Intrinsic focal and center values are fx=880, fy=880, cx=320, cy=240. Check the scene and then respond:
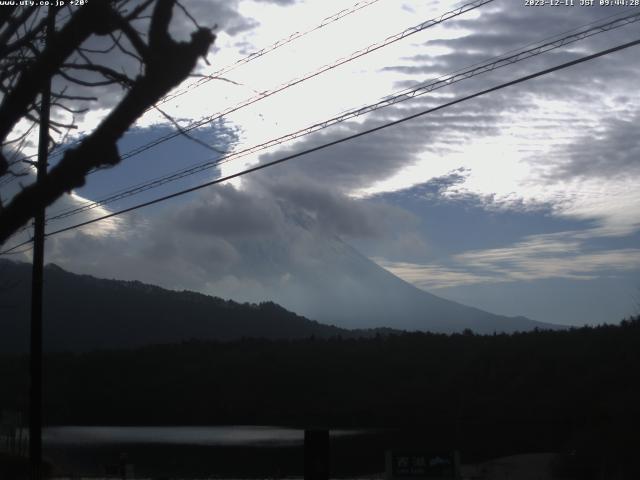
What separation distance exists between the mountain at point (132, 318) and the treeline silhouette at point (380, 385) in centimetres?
3882

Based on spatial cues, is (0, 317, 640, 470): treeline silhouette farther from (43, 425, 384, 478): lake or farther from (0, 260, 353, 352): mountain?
(0, 260, 353, 352): mountain

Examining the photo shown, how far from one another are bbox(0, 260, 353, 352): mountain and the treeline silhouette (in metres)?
38.8

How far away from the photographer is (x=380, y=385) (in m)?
80.8

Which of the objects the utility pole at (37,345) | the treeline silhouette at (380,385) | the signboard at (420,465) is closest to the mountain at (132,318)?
the treeline silhouette at (380,385)

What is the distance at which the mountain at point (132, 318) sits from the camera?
145 metres

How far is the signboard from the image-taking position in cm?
1409

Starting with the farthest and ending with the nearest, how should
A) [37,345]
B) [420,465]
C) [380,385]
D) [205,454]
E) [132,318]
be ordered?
[132,318], [380,385], [205,454], [37,345], [420,465]

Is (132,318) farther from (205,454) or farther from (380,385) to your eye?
(205,454)

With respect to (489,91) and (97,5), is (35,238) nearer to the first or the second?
(489,91)

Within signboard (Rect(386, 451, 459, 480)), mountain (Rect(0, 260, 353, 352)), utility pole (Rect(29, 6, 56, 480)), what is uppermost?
mountain (Rect(0, 260, 353, 352))

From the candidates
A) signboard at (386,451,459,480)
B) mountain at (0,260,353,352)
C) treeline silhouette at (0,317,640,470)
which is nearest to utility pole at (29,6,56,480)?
signboard at (386,451,459,480)

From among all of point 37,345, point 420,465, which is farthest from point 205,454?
point 420,465

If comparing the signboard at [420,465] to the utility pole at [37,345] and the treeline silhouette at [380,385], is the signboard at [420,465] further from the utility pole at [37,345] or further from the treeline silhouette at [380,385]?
the treeline silhouette at [380,385]

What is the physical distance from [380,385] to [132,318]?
304 ft
